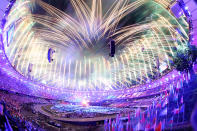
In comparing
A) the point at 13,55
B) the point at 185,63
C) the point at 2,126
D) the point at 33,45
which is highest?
the point at 33,45

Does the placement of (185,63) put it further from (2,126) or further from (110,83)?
(110,83)

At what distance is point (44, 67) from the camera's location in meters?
36.8

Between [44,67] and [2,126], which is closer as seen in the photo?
[2,126]

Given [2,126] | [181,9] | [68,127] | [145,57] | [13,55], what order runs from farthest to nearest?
[145,57] → [13,55] → [181,9] → [68,127] → [2,126]

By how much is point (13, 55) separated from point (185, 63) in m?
24.9

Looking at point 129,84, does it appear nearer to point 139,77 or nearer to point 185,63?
point 139,77

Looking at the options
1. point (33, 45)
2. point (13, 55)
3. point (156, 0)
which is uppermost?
point (156, 0)

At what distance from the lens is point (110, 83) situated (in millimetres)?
45438

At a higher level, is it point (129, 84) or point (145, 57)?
point (145, 57)

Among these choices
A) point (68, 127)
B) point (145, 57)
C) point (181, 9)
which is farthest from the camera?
point (145, 57)

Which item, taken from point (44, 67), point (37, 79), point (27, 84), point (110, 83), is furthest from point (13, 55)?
point (110, 83)

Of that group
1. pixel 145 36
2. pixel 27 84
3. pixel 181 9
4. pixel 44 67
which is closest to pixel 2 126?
pixel 181 9

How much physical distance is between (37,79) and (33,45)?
439 inches

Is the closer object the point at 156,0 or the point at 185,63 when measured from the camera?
the point at 185,63
